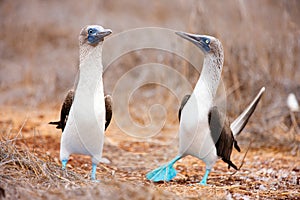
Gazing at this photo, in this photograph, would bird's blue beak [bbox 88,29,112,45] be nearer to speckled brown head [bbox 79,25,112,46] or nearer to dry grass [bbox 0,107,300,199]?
speckled brown head [bbox 79,25,112,46]

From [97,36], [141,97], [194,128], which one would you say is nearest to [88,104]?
[97,36]

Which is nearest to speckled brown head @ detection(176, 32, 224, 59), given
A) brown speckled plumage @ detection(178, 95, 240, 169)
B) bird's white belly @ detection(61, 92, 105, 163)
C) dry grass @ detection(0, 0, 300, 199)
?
brown speckled plumage @ detection(178, 95, 240, 169)

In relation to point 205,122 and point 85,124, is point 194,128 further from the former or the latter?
point 85,124

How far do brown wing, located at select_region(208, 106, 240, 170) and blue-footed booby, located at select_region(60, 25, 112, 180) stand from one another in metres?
0.95

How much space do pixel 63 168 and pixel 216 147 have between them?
53.9 inches

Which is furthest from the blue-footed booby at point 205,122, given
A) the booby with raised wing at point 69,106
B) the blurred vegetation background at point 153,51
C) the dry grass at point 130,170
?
the blurred vegetation background at point 153,51

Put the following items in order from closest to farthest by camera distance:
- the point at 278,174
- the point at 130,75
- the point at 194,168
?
the point at 278,174
the point at 194,168
the point at 130,75

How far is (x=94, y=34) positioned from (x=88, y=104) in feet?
1.86

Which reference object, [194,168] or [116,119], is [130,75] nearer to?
[116,119]

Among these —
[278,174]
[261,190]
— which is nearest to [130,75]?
[278,174]

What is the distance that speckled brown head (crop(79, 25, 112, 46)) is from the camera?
149 inches

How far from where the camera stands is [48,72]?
34.0 feet

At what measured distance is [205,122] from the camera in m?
4.02

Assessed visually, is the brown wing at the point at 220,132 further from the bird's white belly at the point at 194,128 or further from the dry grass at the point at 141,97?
the dry grass at the point at 141,97
